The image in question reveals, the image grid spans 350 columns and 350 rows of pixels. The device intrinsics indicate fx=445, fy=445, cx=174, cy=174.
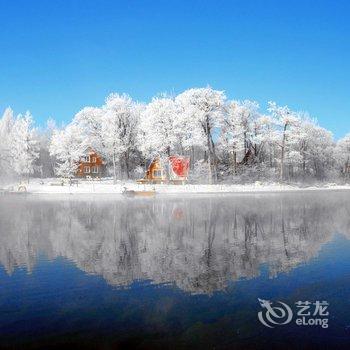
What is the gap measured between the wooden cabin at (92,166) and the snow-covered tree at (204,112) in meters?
39.0

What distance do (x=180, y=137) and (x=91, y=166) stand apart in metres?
37.3

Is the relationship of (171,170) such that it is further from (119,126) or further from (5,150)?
(5,150)

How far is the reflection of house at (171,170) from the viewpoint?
3516 inches

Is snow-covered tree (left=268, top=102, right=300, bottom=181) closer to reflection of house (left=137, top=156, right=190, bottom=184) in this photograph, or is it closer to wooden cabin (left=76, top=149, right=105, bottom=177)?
reflection of house (left=137, top=156, right=190, bottom=184)

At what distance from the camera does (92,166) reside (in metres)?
119

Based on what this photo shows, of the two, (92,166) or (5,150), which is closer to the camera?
(5,150)

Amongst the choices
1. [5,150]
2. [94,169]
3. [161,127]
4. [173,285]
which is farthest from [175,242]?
[94,169]

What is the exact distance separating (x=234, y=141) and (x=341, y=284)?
74411mm

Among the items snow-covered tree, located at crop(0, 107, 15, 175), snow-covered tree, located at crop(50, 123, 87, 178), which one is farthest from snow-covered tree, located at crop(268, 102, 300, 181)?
snow-covered tree, located at crop(0, 107, 15, 175)

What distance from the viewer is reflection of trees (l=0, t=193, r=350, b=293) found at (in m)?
18.7

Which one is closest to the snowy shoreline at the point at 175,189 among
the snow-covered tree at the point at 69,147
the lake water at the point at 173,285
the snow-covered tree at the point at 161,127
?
the snow-covered tree at the point at 161,127

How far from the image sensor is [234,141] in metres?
89.8

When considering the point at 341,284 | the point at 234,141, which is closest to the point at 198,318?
the point at 341,284

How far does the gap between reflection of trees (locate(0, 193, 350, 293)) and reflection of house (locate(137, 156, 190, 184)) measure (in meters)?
47.9
